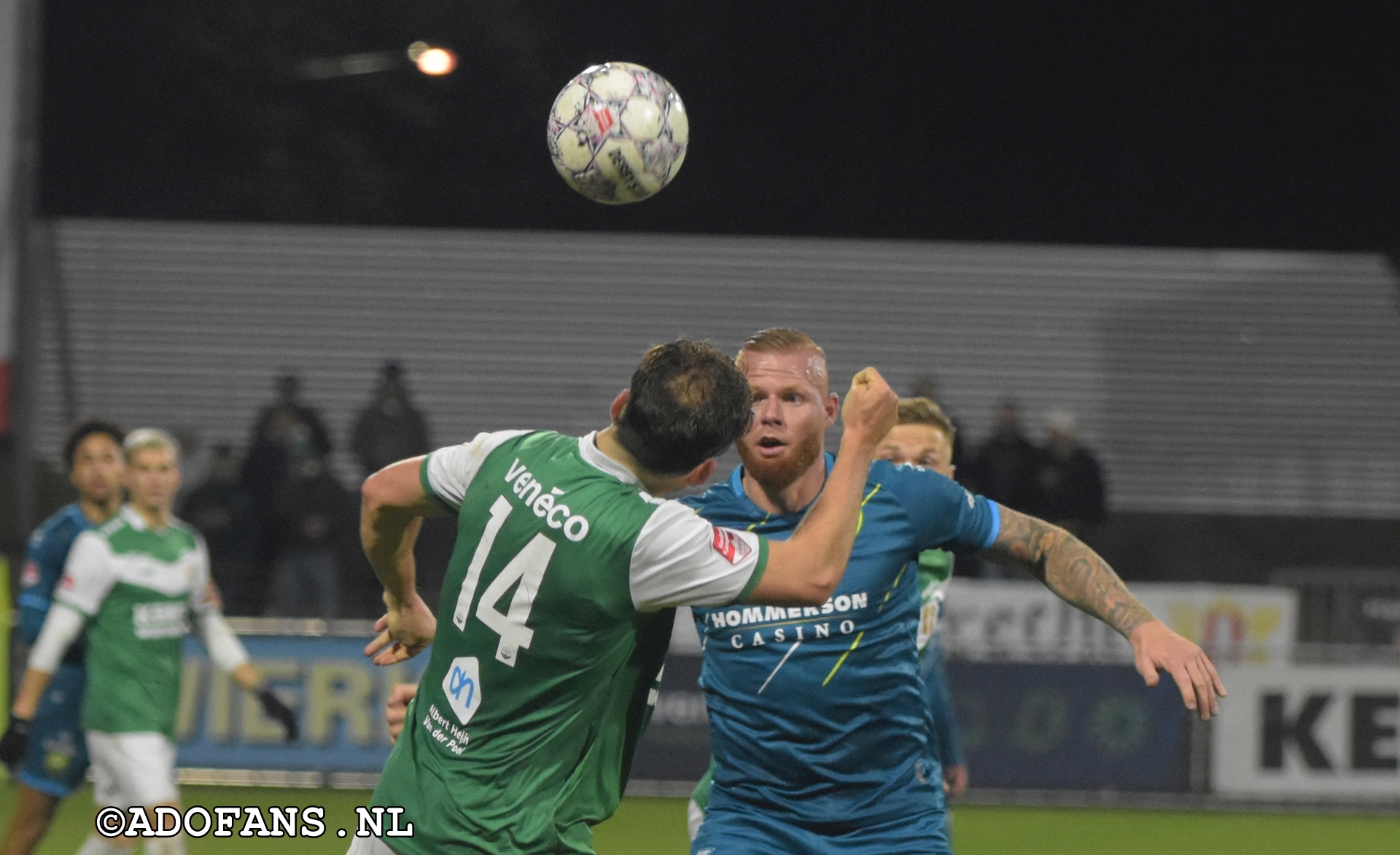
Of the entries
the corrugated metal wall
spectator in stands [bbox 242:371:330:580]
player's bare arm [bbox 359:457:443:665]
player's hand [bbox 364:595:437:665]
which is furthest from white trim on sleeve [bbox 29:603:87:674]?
the corrugated metal wall

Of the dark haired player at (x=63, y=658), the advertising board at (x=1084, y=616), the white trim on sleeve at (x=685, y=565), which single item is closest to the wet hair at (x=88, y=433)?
the dark haired player at (x=63, y=658)

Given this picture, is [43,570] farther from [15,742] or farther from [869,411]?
[869,411]

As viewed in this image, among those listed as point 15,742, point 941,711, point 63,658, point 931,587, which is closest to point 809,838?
point 931,587

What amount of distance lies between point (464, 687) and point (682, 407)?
82 cm

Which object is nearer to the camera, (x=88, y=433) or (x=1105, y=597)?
(x=1105, y=597)

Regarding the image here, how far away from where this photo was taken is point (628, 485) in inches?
165

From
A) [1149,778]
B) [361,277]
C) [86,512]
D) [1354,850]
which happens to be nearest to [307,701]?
[86,512]

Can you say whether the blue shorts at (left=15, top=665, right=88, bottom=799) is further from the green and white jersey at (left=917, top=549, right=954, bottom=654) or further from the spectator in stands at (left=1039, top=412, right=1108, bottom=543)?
the spectator in stands at (left=1039, top=412, right=1108, bottom=543)

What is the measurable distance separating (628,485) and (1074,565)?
1229 mm

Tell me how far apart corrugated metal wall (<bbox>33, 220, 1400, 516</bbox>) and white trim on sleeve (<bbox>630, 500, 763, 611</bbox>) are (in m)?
14.8

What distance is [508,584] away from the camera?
414cm

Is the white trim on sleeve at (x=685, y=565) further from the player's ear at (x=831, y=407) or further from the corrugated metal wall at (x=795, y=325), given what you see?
the corrugated metal wall at (x=795, y=325)

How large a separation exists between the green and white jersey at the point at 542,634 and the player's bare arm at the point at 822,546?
0.04 m

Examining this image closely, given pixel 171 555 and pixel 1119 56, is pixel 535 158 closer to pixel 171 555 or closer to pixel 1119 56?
pixel 1119 56
